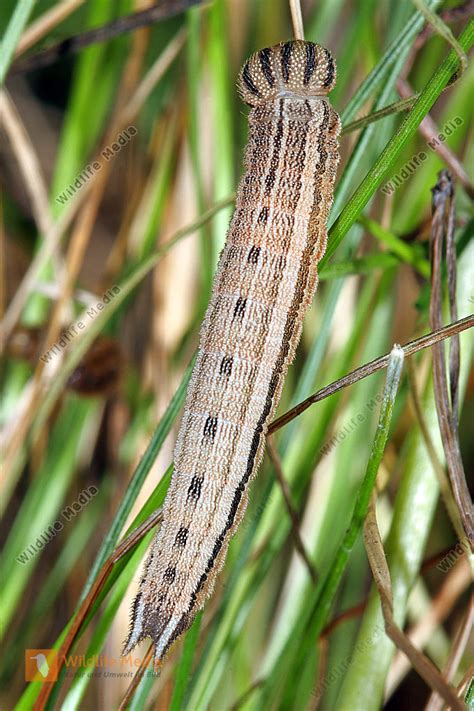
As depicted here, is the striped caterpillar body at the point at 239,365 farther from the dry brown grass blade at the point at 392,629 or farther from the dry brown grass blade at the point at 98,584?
the dry brown grass blade at the point at 392,629

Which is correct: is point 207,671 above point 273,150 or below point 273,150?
below

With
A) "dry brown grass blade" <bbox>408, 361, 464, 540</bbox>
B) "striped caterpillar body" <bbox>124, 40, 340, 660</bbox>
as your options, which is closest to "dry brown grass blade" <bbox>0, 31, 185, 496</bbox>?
"striped caterpillar body" <bbox>124, 40, 340, 660</bbox>

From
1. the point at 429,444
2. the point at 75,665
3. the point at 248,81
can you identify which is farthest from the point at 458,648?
the point at 248,81

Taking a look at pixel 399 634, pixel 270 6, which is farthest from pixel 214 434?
pixel 270 6

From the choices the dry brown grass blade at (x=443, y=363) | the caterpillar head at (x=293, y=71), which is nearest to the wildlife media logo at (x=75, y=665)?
the dry brown grass blade at (x=443, y=363)

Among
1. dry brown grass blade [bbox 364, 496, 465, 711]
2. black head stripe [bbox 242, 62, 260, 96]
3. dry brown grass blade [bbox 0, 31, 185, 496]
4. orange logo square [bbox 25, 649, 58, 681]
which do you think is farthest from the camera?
dry brown grass blade [bbox 0, 31, 185, 496]

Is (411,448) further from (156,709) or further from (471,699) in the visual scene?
(156,709)

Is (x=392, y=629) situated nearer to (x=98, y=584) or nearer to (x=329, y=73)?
(x=98, y=584)

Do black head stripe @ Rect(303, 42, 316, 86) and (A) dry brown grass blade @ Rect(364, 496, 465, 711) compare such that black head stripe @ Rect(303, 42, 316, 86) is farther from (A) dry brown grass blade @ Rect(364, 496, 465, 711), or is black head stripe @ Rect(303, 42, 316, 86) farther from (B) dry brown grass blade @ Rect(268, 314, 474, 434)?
(A) dry brown grass blade @ Rect(364, 496, 465, 711)
